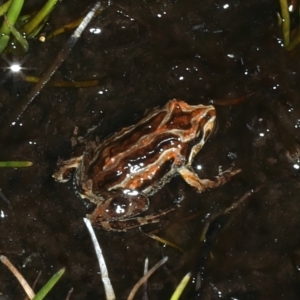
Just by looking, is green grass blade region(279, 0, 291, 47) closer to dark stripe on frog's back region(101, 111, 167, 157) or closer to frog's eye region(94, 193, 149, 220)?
dark stripe on frog's back region(101, 111, 167, 157)

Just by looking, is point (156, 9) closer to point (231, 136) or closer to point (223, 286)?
point (231, 136)

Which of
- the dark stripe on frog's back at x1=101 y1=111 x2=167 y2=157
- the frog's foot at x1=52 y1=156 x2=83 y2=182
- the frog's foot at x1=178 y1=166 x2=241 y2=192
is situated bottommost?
the frog's foot at x1=178 y1=166 x2=241 y2=192

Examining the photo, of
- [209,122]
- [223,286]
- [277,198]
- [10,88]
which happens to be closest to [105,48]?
[10,88]

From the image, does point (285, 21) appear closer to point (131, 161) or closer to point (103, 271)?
point (131, 161)

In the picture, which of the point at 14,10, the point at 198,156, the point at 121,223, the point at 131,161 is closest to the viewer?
the point at 14,10

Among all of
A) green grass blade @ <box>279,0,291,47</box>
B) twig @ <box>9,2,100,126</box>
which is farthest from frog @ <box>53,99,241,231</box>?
green grass blade @ <box>279,0,291,47</box>

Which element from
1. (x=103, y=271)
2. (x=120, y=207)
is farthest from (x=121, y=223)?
(x=103, y=271)
